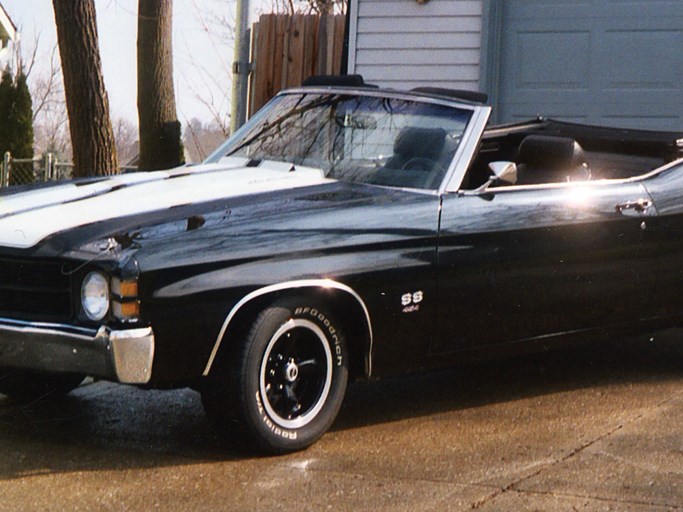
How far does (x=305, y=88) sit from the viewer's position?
7.07 m

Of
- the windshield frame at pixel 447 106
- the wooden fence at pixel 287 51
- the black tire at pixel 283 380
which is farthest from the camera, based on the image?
the wooden fence at pixel 287 51

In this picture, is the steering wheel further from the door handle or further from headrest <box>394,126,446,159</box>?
the door handle

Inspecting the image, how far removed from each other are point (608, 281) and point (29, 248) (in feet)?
9.16

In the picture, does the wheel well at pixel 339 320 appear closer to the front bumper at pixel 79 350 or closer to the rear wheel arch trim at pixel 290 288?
the rear wheel arch trim at pixel 290 288

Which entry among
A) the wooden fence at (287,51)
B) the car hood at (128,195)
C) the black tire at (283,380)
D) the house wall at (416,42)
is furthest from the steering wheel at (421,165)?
the wooden fence at (287,51)

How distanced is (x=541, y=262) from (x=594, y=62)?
6118 millimetres

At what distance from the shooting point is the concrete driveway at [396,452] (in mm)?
4832

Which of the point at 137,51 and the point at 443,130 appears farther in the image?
the point at 137,51

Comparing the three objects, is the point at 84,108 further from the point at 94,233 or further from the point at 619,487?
the point at 619,487

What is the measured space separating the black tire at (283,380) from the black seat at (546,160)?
1586 millimetres

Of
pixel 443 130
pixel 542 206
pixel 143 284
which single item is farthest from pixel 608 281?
pixel 143 284

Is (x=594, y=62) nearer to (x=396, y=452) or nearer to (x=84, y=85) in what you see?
(x=84, y=85)

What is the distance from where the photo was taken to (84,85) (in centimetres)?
1258

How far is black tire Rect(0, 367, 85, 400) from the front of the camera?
20.7ft
